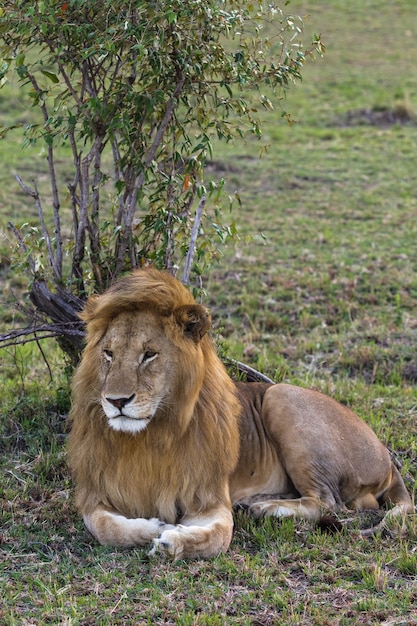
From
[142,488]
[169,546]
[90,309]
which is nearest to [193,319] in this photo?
[90,309]

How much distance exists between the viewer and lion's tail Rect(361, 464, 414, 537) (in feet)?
14.6

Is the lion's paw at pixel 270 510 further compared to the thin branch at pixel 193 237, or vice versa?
the thin branch at pixel 193 237

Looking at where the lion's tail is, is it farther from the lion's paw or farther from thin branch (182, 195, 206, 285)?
thin branch (182, 195, 206, 285)

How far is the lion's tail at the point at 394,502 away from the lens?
14.6ft

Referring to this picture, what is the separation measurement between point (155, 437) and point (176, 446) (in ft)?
0.40

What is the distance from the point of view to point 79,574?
3.97m

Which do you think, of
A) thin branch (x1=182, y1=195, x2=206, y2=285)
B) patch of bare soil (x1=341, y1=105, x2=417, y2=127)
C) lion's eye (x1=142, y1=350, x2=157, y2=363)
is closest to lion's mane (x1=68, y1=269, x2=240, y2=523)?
lion's eye (x1=142, y1=350, x2=157, y2=363)

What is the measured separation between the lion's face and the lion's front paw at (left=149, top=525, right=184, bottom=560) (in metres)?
0.47

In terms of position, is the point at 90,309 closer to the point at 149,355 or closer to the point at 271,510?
the point at 149,355

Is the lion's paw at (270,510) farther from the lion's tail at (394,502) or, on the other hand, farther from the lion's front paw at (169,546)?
the lion's front paw at (169,546)

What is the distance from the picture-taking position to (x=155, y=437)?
4.22 metres

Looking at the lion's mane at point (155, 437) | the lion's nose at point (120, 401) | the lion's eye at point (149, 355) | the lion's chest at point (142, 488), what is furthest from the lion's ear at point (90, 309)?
the lion's chest at point (142, 488)

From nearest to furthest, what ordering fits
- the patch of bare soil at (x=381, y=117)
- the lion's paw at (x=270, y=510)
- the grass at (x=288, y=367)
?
the grass at (x=288, y=367) < the lion's paw at (x=270, y=510) < the patch of bare soil at (x=381, y=117)

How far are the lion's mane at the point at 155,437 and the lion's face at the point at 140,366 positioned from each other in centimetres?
2
